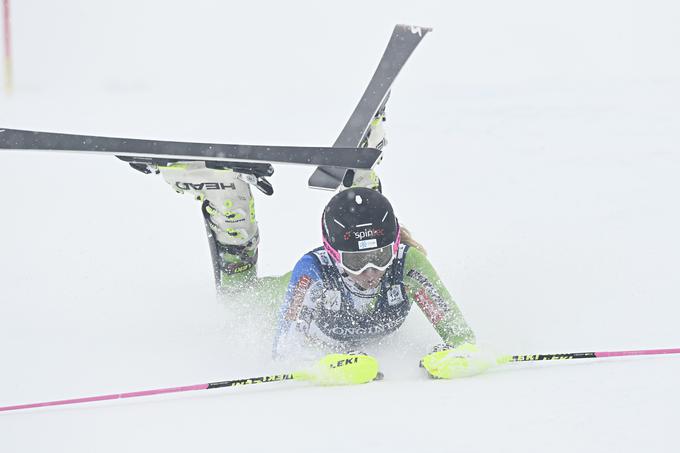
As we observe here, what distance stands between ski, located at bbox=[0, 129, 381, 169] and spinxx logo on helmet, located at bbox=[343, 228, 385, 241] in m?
0.36

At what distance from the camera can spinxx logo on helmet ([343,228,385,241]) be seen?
→ 127 inches

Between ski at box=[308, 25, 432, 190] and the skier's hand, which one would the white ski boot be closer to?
ski at box=[308, 25, 432, 190]

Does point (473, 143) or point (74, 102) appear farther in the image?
point (74, 102)

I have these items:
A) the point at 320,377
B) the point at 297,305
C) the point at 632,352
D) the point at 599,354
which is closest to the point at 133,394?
the point at 320,377

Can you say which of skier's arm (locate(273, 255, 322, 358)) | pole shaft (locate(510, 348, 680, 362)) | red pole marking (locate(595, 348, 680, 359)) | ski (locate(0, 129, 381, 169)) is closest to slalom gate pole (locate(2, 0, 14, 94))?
ski (locate(0, 129, 381, 169))

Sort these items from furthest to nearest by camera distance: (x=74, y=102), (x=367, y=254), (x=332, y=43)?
(x=332, y=43)
(x=74, y=102)
(x=367, y=254)

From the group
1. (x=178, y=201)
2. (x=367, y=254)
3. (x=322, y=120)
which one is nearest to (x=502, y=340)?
(x=367, y=254)

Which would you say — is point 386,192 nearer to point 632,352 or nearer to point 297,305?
point 297,305

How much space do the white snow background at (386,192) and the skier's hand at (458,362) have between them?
8 cm

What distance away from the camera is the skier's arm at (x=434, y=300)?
3430 mm

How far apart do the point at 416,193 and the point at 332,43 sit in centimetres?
581

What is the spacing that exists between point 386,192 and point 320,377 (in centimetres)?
345

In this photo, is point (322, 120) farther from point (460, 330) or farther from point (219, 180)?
point (460, 330)

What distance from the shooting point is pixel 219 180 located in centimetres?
377
